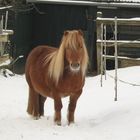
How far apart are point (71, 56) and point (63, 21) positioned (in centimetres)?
1201

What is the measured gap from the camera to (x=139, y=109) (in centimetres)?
761

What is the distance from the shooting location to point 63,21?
19.2 metres

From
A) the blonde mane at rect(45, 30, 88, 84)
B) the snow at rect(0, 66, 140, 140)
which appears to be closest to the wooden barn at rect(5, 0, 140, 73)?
the snow at rect(0, 66, 140, 140)

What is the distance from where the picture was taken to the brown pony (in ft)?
24.4

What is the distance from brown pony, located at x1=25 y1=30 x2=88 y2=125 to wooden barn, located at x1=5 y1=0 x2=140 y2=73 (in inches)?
365

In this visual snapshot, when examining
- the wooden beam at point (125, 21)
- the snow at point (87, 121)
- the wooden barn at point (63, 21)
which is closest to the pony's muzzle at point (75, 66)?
the snow at point (87, 121)

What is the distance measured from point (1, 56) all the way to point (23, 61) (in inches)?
128

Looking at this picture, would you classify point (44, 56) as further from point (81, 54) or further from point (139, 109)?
point (139, 109)

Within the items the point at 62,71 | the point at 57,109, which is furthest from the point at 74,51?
the point at 57,109

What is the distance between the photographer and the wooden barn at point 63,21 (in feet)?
59.2

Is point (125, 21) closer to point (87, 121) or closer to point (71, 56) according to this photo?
point (87, 121)

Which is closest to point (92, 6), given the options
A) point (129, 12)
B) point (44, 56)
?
point (129, 12)

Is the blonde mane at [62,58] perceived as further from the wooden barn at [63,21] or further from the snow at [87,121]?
the wooden barn at [63,21]

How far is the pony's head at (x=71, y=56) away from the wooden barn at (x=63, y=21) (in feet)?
32.0
